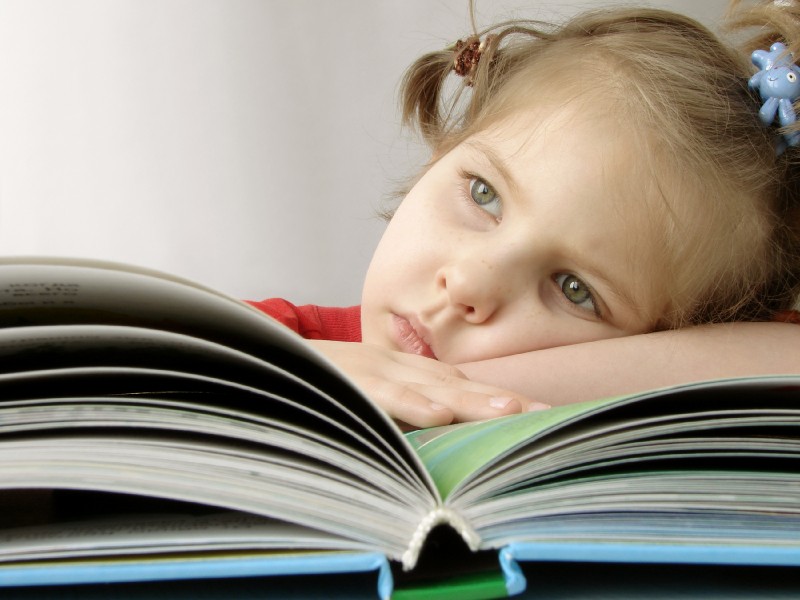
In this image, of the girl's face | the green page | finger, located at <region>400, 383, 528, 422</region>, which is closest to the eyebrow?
the girl's face

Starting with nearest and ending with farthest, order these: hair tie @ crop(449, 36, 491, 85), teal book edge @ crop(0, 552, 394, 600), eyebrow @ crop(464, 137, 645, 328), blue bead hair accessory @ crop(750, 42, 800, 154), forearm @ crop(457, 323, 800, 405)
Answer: teal book edge @ crop(0, 552, 394, 600)
forearm @ crop(457, 323, 800, 405)
eyebrow @ crop(464, 137, 645, 328)
blue bead hair accessory @ crop(750, 42, 800, 154)
hair tie @ crop(449, 36, 491, 85)

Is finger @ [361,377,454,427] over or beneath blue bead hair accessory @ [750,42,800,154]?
beneath

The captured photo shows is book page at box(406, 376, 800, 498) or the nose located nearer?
book page at box(406, 376, 800, 498)

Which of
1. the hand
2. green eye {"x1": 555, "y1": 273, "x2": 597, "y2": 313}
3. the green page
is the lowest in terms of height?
green eye {"x1": 555, "y1": 273, "x2": 597, "y2": 313}

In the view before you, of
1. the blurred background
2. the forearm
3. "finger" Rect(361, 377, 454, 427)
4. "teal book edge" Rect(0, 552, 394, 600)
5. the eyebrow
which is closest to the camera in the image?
"teal book edge" Rect(0, 552, 394, 600)

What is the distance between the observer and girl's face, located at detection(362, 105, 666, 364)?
104 centimetres

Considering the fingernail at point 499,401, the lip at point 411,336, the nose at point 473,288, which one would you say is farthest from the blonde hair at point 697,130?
the fingernail at point 499,401

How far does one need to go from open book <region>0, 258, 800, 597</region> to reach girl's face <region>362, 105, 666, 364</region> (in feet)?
1.89

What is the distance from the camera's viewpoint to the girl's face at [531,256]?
1038mm

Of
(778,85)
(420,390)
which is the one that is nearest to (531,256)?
(420,390)

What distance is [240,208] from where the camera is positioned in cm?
201

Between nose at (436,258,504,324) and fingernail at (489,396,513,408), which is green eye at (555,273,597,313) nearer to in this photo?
nose at (436,258,504,324)

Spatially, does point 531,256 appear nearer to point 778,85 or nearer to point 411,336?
point 411,336

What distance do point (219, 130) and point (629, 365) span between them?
4.56 feet
